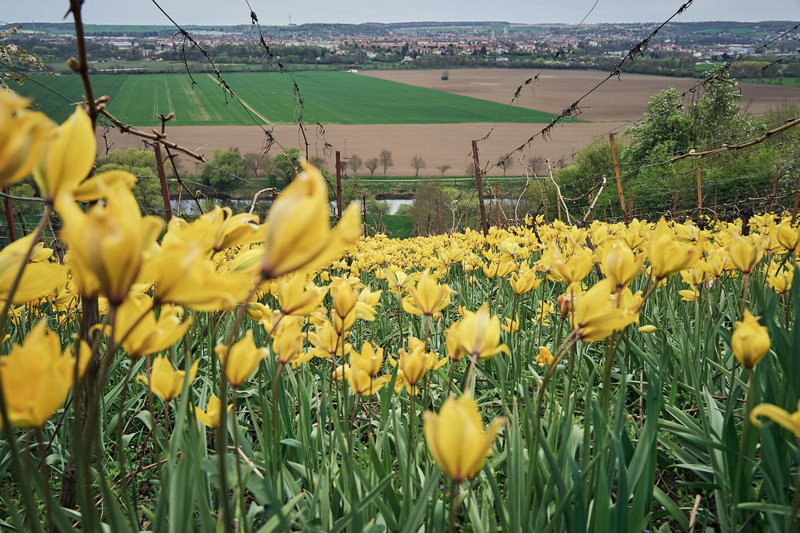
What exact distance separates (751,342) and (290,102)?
69.9 metres

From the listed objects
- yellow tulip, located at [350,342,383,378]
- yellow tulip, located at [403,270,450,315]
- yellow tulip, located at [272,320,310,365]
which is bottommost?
yellow tulip, located at [350,342,383,378]

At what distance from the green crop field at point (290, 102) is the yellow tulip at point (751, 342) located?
176ft

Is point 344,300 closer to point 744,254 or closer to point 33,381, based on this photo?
point 33,381

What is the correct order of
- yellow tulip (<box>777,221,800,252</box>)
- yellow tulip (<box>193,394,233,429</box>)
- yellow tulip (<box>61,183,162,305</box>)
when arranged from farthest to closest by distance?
yellow tulip (<box>777,221,800,252</box>), yellow tulip (<box>193,394,233,429</box>), yellow tulip (<box>61,183,162,305</box>)

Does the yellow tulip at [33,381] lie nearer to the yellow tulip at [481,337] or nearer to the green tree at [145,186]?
the yellow tulip at [481,337]

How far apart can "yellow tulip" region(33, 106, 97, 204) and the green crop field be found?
53600mm

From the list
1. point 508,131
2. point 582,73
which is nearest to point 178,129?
point 508,131

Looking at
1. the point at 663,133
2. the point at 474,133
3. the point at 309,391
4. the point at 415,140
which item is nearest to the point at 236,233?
the point at 309,391

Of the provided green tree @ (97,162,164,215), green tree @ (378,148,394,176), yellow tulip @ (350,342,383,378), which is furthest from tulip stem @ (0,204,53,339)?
green tree @ (378,148,394,176)

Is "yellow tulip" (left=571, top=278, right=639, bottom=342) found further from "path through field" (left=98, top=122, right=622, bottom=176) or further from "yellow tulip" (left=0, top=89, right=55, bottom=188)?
"path through field" (left=98, top=122, right=622, bottom=176)

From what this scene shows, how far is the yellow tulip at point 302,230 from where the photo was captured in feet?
1.76

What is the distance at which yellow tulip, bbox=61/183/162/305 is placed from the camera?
51 cm

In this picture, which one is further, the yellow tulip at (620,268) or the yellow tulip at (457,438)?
the yellow tulip at (620,268)

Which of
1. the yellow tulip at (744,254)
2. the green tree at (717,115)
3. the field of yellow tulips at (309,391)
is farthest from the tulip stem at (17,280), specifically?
the green tree at (717,115)
